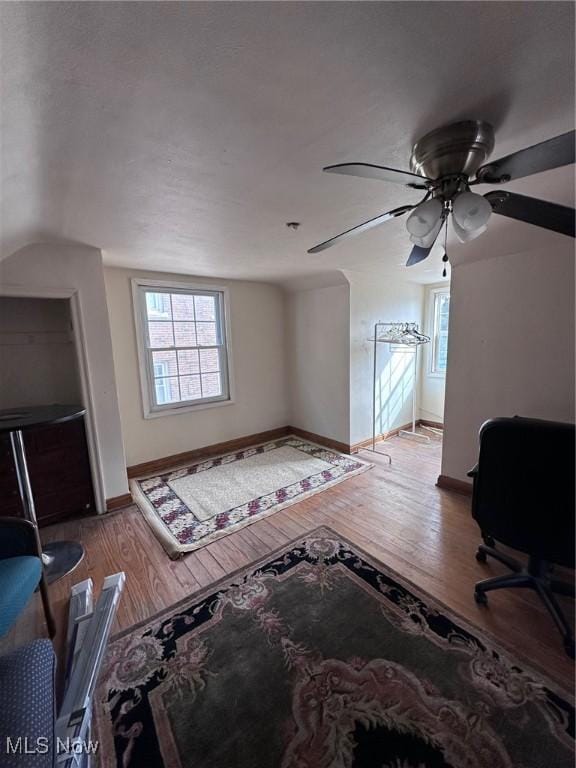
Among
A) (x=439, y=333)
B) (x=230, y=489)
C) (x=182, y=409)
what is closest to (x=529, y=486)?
(x=230, y=489)

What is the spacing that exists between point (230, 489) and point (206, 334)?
1816mm

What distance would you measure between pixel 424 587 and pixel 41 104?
2519mm

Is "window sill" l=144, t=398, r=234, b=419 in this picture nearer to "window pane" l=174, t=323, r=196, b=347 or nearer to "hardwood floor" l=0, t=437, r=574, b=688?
"window pane" l=174, t=323, r=196, b=347

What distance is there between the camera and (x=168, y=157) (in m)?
1.17

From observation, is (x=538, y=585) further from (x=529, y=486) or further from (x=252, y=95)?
(x=252, y=95)

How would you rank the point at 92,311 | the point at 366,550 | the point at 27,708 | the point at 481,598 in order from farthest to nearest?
the point at 92,311, the point at 366,550, the point at 481,598, the point at 27,708

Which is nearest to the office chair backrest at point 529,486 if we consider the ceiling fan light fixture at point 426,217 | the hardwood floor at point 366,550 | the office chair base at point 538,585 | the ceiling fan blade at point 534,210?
the office chair base at point 538,585

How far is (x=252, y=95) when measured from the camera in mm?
869

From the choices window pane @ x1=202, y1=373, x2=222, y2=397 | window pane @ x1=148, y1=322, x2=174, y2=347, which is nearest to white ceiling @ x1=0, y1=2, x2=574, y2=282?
window pane @ x1=148, y1=322, x2=174, y2=347

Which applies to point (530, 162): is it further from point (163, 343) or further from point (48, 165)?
point (163, 343)

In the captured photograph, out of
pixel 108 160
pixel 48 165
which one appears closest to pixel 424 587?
pixel 108 160

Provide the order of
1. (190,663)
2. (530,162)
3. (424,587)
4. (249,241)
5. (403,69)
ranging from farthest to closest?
(249,241) → (424,587) → (190,663) → (530,162) → (403,69)

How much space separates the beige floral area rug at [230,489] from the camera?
88.0 inches

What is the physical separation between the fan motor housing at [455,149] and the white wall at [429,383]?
329 centimetres
